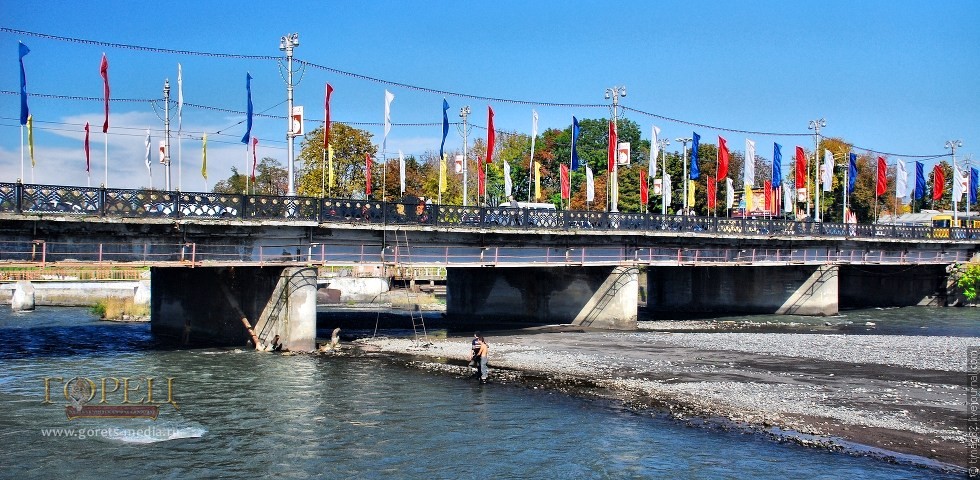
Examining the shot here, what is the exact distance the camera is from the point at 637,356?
4022 cm

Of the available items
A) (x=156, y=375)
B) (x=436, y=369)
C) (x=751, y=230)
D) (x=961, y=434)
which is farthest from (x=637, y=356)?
(x=751, y=230)

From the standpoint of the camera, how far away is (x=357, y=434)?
1006 inches

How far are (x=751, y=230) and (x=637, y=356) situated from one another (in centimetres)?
2775

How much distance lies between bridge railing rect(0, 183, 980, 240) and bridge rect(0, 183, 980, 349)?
0.23 ft

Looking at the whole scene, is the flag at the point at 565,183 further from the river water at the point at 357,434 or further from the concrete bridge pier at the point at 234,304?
the river water at the point at 357,434

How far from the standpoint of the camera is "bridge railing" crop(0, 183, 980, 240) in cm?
3438

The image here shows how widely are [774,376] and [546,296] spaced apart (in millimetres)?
23711

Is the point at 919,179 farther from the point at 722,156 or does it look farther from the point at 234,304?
the point at 234,304

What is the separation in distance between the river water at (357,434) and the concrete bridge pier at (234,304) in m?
4.60

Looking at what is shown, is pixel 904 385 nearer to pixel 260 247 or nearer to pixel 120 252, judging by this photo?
pixel 260 247

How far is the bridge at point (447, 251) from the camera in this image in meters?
36.0

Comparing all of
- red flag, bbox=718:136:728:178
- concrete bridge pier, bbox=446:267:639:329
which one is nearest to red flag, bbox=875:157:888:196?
red flag, bbox=718:136:728:178

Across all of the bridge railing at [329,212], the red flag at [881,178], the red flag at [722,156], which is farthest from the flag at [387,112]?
the red flag at [881,178]

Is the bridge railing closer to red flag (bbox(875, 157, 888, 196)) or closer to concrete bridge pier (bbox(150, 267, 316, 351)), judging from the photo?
concrete bridge pier (bbox(150, 267, 316, 351))
